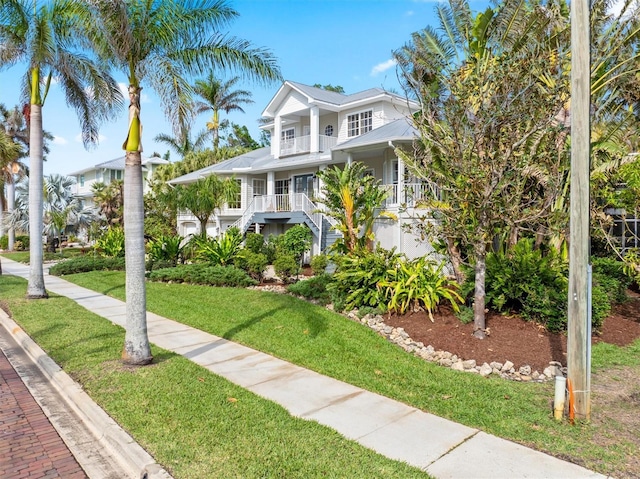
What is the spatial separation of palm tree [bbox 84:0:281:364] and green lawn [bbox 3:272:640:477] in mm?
1273

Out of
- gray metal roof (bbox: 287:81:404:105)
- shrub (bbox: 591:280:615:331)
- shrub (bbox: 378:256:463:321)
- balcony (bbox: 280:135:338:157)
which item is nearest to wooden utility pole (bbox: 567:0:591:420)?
shrub (bbox: 378:256:463:321)

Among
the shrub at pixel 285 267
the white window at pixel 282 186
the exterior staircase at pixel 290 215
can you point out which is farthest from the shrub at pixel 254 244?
the white window at pixel 282 186

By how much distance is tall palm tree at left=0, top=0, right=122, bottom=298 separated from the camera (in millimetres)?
11359

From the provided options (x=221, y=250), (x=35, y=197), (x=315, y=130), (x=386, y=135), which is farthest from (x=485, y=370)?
(x=315, y=130)

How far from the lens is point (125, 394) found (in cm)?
576

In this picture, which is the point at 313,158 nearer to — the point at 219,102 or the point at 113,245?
the point at 113,245

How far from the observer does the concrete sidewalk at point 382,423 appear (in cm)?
412

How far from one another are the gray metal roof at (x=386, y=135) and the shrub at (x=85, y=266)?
36.6 feet

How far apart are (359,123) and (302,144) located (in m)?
3.40

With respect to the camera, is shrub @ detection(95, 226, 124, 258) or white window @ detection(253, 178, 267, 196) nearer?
shrub @ detection(95, 226, 124, 258)

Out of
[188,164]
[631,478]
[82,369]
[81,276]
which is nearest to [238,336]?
[82,369]

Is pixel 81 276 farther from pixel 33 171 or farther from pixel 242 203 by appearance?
pixel 242 203

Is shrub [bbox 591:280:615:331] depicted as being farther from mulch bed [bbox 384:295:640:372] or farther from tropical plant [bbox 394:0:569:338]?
tropical plant [bbox 394:0:569:338]

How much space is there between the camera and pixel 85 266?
19312 mm
